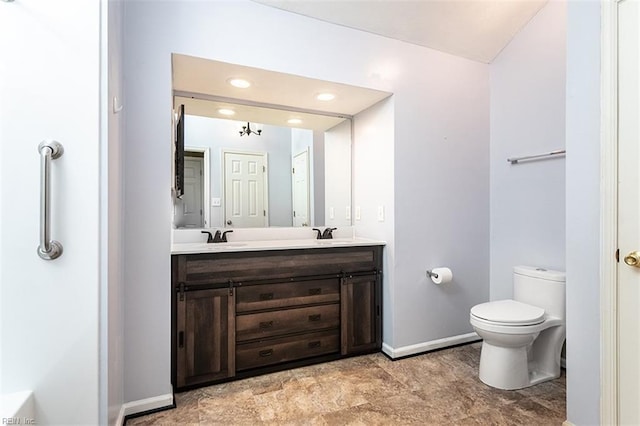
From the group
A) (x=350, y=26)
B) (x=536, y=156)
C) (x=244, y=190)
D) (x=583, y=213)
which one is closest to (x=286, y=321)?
(x=244, y=190)

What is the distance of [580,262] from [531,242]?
1025mm

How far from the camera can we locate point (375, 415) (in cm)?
174

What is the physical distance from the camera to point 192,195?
2.47m

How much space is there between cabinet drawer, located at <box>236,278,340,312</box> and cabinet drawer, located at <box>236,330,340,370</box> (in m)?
0.23

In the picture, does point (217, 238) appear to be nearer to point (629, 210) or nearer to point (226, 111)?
point (226, 111)

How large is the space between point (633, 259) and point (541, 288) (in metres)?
0.96

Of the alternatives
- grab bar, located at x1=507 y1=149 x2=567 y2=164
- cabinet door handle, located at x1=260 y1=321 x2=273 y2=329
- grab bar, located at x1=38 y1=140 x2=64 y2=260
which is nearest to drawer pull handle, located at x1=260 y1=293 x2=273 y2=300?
cabinet door handle, located at x1=260 y1=321 x2=273 y2=329

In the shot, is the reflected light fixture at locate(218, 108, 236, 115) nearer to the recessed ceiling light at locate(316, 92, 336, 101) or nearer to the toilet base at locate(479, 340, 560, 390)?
the recessed ceiling light at locate(316, 92, 336, 101)

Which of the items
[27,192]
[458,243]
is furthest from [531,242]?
[27,192]

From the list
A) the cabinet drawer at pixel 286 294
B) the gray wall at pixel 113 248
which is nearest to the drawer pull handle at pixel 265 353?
the cabinet drawer at pixel 286 294

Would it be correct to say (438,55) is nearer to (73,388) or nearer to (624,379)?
(624,379)

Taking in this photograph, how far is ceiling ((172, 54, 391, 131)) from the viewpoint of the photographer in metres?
2.06

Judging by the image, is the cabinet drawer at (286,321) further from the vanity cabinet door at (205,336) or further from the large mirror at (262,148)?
the large mirror at (262,148)

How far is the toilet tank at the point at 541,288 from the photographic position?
213 centimetres
